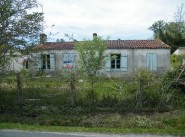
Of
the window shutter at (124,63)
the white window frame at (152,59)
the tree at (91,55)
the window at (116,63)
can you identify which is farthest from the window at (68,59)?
the tree at (91,55)

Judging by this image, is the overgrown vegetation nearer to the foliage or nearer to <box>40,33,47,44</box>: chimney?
the foliage

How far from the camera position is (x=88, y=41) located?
79.5ft

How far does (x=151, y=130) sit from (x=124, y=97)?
3.17 meters

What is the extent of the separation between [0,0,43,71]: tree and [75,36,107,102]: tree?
162 inches

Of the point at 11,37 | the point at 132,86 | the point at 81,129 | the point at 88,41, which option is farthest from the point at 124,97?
the point at 88,41

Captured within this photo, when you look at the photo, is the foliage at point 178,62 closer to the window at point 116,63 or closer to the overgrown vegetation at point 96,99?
the overgrown vegetation at point 96,99

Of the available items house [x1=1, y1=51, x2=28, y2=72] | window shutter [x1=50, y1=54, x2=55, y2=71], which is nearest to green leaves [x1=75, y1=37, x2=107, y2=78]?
house [x1=1, y1=51, x2=28, y2=72]

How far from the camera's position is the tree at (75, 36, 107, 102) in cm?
2041

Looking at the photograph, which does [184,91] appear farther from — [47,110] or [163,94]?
[47,110]

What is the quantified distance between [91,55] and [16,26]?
657 centimetres

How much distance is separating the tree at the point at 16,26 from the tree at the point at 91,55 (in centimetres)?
412

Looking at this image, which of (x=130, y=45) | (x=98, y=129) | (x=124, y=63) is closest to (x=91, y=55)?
(x=98, y=129)

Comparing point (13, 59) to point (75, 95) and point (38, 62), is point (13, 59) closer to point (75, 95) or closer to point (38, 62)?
point (38, 62)

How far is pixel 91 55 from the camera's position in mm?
21750
